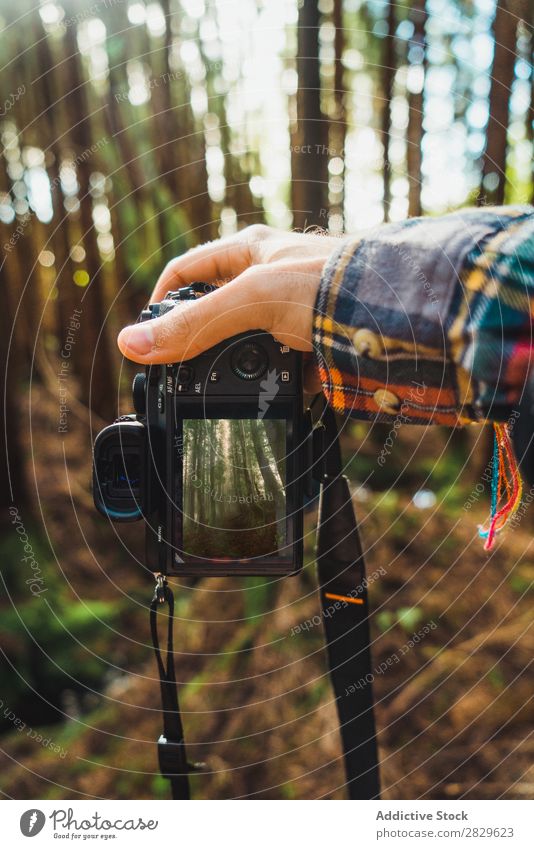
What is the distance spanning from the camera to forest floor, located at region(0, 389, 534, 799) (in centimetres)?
139

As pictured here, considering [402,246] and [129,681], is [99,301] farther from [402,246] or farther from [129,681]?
[402,246]

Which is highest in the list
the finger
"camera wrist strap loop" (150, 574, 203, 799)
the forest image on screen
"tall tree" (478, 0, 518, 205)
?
"tall tree" (478, 0, 518, 205)

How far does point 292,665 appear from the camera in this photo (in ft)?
A: 5.11

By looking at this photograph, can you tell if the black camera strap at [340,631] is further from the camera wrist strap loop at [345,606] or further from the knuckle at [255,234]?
the knuckle at [255,234]

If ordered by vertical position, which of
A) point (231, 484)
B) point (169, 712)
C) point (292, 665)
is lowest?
point (292, 665)

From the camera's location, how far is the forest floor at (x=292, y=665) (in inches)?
54.6

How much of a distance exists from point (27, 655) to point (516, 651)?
123 cm

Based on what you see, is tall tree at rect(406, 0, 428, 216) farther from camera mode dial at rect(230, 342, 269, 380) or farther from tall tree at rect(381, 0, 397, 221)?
camera mode dial at rect(230, 342, 269, 380)

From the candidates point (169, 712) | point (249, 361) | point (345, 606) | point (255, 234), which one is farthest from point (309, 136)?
point (169, 712)

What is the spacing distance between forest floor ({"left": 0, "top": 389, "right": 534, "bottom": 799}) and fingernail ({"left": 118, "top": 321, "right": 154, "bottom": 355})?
0.97 m

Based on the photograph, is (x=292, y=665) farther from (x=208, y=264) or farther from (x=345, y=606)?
(x=208, y=264)

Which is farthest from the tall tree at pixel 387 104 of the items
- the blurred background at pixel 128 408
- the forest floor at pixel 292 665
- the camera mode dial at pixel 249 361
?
the camera mode dial at pixel 249 361

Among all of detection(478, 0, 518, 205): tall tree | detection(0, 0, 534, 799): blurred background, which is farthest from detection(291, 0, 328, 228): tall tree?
detection(478, 0, 518, 205): tall tree

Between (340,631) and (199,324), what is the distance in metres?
0.42
